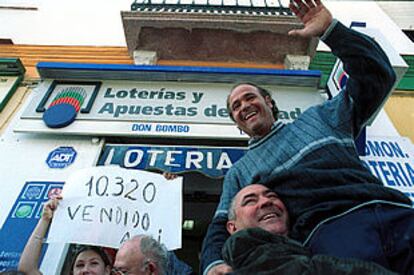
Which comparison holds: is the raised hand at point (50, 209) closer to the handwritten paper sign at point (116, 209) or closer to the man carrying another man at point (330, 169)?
the handwritten paper sign at point (116, 209)

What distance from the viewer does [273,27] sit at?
5.73 meters

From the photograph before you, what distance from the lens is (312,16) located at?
2.03 metres

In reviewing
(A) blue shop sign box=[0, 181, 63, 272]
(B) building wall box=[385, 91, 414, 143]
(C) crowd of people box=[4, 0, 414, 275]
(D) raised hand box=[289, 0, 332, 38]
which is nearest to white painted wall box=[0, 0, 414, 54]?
(B) building wall box=[385, 91, 414, 143]

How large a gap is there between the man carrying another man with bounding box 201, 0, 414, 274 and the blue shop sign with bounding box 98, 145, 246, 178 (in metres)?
1.24

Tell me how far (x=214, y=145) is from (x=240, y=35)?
8.31 feet

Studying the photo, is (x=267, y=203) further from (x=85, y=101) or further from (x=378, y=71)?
(x=85, y=101)

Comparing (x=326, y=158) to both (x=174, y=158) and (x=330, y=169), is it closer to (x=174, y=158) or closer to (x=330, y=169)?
(x=330, y=169)

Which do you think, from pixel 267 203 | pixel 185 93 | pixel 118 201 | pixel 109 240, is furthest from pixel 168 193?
pixel 185 93

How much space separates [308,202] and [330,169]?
18cm

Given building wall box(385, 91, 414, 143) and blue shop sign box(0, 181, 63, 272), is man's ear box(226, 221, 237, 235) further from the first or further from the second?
building wall box(385, 91, 414, 143)

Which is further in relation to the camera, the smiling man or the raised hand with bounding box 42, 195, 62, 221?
the raised hand with bounding box 42, 195, 62, 221

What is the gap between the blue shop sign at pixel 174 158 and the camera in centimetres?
345

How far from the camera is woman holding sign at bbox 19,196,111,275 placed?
221 centimetres

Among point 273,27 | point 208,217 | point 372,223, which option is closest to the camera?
point 372,223
